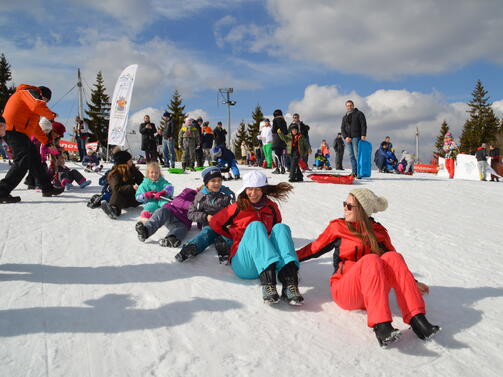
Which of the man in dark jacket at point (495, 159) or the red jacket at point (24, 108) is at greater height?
the red jacket at point (24, 108)

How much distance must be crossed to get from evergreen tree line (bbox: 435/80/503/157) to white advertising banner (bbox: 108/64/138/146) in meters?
38.5

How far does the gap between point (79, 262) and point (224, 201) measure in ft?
5.47

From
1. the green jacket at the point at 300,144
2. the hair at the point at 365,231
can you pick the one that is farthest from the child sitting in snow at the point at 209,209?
the green jacket at the point at 300,144

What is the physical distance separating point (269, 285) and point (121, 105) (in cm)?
1175

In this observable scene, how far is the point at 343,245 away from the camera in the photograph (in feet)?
8.94

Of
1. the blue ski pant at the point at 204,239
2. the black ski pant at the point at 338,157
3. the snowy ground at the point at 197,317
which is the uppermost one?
the black ski pant at the point at 338,157

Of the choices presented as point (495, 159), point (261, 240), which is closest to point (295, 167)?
point (261, 240)

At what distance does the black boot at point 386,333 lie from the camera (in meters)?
2.07

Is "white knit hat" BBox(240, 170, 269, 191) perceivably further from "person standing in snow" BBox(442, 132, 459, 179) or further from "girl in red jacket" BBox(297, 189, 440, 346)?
"person standing in snow" BBox(442, 132, 459, 179)

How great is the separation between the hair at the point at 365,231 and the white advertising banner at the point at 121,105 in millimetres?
11457

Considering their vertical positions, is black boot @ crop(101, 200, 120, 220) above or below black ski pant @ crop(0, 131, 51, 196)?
below

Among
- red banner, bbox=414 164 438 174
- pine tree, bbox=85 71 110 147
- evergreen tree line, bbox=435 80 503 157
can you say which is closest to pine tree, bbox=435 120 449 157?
evergreen tree line, bbox=435 80 503 157

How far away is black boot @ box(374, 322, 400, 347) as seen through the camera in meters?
2.07

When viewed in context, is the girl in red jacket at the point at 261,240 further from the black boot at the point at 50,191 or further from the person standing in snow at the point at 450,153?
the person standing in snow at the point at 450,153
